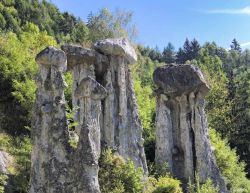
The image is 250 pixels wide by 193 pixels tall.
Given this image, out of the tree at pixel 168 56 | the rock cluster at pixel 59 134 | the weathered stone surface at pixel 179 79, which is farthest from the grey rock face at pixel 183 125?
the tree at pixel 168 56

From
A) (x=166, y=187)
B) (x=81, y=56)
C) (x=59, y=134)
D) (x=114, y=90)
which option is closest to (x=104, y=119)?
(x=114, y=90)

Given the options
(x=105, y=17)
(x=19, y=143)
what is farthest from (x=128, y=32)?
(x=19, y=143)

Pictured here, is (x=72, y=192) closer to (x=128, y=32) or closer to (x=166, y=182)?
(x=166, y=182)

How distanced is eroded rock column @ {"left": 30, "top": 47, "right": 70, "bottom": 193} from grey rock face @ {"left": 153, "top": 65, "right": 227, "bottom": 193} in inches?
507

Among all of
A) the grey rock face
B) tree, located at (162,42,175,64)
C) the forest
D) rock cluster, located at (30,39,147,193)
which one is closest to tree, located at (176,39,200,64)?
tree, located at (162,42,175,64)

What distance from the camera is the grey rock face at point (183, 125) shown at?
27.4 m

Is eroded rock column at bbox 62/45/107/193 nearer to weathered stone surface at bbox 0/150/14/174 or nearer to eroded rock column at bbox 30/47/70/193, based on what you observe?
eroded rock column at bbox 30/47/70/193

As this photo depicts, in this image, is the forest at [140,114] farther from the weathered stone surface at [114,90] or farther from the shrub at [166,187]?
the weathered stone surface at [114,90]

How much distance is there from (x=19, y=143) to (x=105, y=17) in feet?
116

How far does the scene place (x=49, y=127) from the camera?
49.2ft

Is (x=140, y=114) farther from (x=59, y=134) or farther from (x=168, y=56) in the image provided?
(x=168, y=56)

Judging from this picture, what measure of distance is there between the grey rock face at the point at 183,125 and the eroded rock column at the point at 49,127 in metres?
12.9

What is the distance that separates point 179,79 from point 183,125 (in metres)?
2.56

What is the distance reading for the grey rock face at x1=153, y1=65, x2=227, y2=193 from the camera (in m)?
27.4
